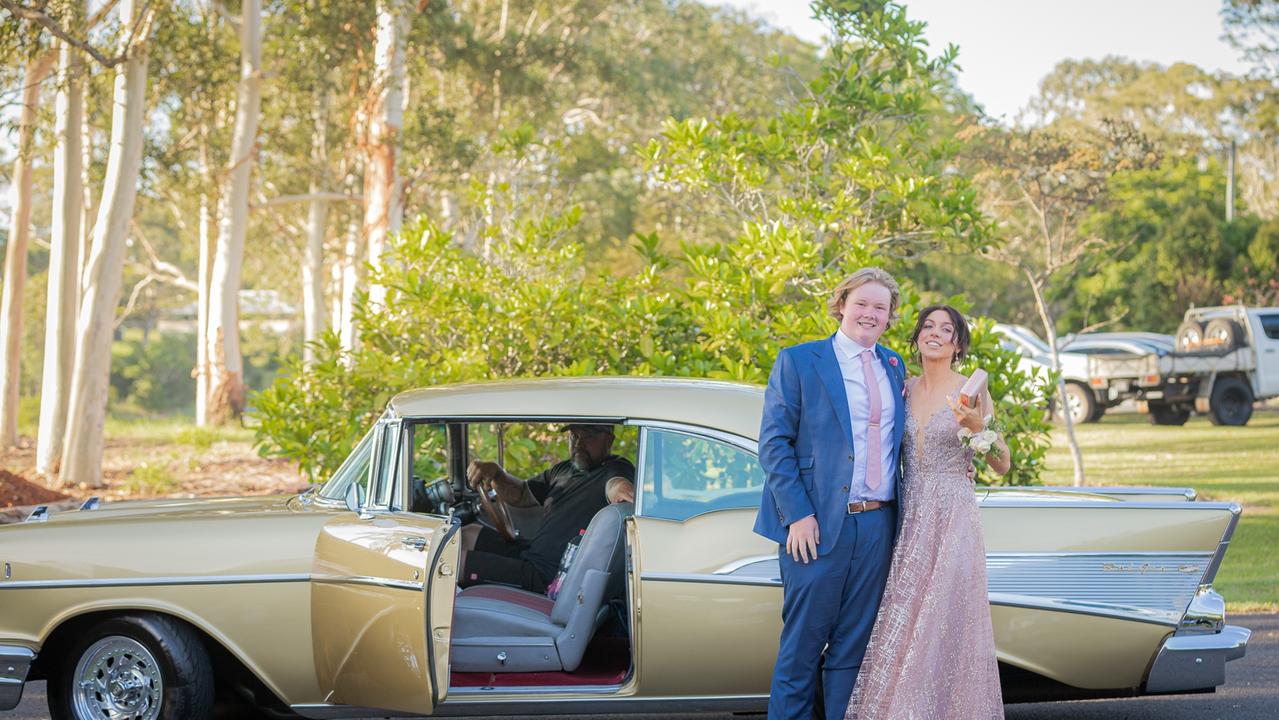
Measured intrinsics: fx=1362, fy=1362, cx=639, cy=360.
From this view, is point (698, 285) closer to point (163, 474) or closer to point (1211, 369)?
point (163, 474)

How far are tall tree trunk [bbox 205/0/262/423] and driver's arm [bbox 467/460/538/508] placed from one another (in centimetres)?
1892

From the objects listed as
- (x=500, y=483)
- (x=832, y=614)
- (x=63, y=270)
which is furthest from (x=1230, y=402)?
(x=832, y=614)

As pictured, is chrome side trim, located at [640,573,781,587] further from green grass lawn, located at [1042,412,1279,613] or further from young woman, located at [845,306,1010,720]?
green grass lawn, located at [1042,412,1279,613]

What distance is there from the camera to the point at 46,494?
607 inches

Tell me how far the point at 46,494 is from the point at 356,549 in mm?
11843

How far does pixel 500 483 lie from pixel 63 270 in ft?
56.7

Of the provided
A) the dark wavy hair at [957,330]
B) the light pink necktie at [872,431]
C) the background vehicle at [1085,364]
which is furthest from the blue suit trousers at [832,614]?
the background vehicle at [1085,364]

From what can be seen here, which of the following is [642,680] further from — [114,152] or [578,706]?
[114,152]

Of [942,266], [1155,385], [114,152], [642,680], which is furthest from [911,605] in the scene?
[942,266]

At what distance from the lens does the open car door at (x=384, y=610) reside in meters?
4.88

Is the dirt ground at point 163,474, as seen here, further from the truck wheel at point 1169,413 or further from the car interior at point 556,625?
the truck wheel at point 1169,413

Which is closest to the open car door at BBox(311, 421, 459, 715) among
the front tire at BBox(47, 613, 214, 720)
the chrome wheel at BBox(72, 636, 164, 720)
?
the front tire at BBox(47, 613, 214, 720)

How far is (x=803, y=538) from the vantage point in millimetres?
4637

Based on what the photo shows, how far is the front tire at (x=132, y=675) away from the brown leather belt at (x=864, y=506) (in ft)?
8.30
